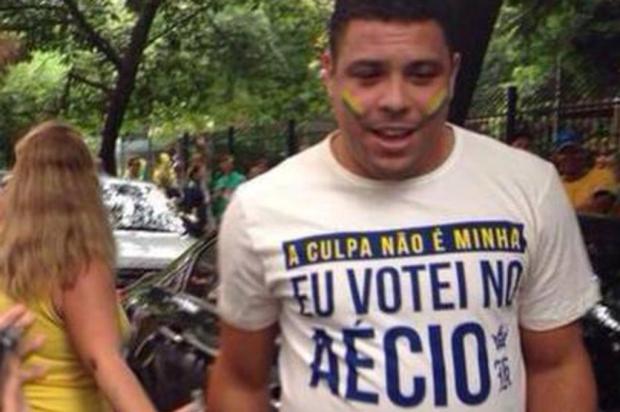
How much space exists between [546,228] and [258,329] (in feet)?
1.86

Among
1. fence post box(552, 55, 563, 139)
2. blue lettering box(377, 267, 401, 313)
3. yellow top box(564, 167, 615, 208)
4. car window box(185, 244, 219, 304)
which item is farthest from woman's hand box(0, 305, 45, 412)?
fence post box(552, 55, 563, 139)

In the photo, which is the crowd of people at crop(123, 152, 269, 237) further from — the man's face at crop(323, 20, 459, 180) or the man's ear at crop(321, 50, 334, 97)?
the man's face at crop(323, 20, 459, 180)

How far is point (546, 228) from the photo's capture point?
239 cm

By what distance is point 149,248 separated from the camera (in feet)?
35.0

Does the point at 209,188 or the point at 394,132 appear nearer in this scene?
the point at 394,132

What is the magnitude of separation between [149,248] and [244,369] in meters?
8.23

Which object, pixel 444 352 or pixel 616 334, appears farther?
pixel 616 334

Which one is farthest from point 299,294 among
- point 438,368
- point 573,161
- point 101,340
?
point 573,161

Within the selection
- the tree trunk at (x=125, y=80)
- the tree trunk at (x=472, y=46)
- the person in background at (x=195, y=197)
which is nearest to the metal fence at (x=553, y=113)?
the tree trunk at (x=472, y=46)

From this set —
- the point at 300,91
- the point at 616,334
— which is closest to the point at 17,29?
the point at 300,91

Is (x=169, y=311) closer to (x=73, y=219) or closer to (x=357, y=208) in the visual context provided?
(x=73, y=219)

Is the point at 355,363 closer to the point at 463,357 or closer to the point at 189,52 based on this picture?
the point at 463,357

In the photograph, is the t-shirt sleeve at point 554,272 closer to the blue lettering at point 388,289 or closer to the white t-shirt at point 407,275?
the white t-shirt at point 407,275

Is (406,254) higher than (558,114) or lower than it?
higher
